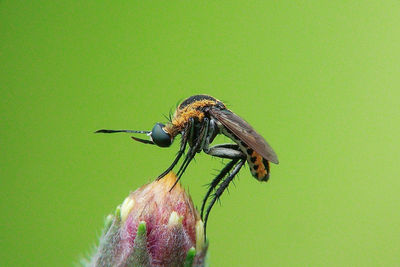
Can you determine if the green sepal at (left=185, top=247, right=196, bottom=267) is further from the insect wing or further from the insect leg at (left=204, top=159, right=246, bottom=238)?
the insect wing

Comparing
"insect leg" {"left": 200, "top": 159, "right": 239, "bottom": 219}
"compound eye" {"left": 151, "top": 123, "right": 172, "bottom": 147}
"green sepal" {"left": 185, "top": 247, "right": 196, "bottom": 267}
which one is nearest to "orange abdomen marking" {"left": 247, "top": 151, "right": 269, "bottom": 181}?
"insect leg" {"left": 200, "top": 159, "right": 239, "bottom": 219}

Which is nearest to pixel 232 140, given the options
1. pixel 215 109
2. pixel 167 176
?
pixel 215 109

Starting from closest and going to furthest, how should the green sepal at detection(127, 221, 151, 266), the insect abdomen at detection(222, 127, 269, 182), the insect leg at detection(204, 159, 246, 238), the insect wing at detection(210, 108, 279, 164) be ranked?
the green sepal at detection(127, 221, 151, 266)
the insect leg at detection(204, 159, 246, 238)
the insect wing at detection(210, 108, 279, 164)
the insect abdomen at detection(222, 127, 269, 182)

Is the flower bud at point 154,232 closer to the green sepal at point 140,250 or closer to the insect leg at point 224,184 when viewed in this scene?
the green sepal at point 140,250

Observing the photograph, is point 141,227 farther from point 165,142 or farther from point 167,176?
point 165,142

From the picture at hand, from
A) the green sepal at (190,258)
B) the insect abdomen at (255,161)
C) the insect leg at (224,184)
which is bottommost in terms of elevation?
the green sepal at (190,258)

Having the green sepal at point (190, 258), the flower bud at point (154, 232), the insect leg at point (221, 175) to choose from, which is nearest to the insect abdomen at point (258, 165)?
the insect leg at point (221, 175)

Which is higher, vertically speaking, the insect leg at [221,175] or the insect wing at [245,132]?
the insect wing at [245,132]
